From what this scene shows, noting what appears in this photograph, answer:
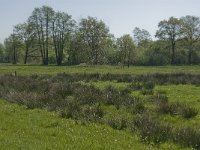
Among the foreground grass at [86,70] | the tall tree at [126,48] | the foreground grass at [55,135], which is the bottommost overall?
the foreground grass at [55,135]

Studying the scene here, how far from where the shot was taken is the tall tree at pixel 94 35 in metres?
107

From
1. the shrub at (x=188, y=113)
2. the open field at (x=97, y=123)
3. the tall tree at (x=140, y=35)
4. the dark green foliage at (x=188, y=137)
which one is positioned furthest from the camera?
the tall tree at (x=140, y=35)

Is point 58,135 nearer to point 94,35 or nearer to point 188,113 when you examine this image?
point 188,113

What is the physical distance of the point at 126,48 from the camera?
114 meters

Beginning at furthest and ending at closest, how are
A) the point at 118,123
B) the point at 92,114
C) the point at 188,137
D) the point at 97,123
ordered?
the point at 92,114
the point at 97,123
the point at 118,123
the point at 188,137

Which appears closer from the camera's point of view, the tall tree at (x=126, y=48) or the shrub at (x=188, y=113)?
the shrub at (x=188, y=113)

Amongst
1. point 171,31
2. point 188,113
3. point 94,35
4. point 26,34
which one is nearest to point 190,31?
point 171,31

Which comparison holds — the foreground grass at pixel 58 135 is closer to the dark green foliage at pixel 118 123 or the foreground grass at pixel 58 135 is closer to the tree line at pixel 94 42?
the dark green foliage at pixel 118 123

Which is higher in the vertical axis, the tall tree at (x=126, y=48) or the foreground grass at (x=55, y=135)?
the tall tree at (x=126, y=48)

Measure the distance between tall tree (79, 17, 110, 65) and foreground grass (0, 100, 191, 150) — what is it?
293ft

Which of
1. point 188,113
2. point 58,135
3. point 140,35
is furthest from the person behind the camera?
point 140,35

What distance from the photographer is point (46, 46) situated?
372ft

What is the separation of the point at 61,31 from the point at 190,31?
3736cm

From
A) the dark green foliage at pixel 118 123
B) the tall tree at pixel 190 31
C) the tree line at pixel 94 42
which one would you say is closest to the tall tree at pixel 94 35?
the tree line at pixel 94 42
